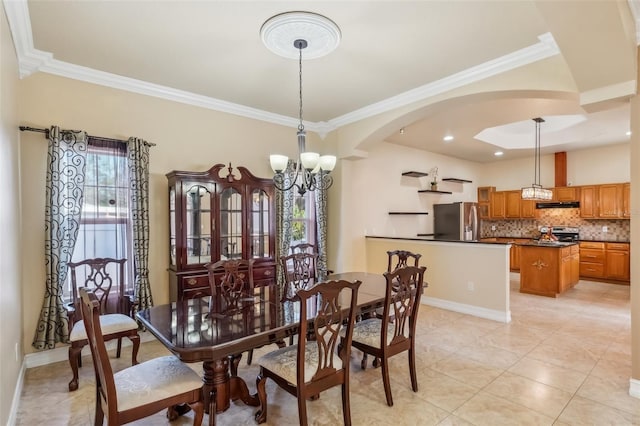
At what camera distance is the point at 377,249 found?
5.62 m

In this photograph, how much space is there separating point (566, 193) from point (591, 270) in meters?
1.70

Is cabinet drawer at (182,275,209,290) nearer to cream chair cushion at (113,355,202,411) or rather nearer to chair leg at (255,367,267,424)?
cream chair cushion at (113,355,202,411)

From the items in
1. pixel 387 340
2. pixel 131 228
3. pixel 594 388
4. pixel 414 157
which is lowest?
pixel 594 388

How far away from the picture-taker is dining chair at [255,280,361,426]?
1.96 metres

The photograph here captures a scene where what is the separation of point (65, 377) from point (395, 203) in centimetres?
534

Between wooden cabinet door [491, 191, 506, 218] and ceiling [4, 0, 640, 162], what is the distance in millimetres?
4275

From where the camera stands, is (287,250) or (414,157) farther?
(414,157)

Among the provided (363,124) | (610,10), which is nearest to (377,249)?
(363,124)

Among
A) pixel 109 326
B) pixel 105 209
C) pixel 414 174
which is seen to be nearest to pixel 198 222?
pixel 105 209

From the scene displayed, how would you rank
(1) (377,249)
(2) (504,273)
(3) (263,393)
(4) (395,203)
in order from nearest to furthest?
(3) (263,393) → (2) (504,273) → (1) (377,249) → (4) (395,203)

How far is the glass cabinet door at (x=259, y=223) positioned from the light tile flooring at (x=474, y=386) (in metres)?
1.20

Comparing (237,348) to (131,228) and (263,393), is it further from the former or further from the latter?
(131,228)

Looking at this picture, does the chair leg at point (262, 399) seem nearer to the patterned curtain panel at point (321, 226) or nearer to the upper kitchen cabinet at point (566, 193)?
the patterned curtain panel at point (321, 226)

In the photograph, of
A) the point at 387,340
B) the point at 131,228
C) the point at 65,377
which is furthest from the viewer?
the point at 131,228
